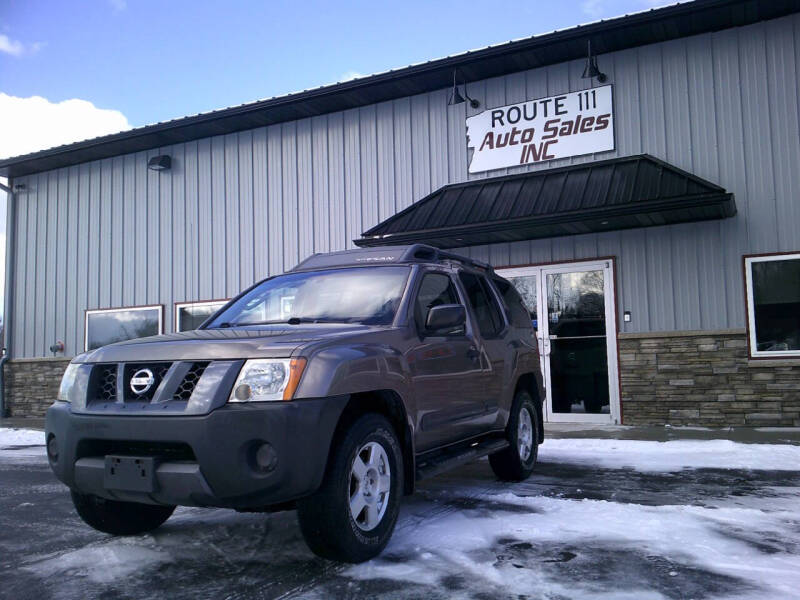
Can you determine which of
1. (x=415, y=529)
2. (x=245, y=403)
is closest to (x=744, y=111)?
(x=415, y=529)

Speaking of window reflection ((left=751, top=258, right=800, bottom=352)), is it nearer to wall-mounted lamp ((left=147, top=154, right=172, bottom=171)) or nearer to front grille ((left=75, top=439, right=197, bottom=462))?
front grille ((left=75, top=439, right=197, bottom=462))

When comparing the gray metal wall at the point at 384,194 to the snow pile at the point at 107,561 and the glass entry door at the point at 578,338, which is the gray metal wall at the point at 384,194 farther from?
the snow pile at the point at 107,561

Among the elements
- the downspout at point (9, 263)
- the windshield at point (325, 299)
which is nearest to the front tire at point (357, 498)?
the windshield at point (325, 299)

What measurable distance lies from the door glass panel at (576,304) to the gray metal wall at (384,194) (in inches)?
14.2

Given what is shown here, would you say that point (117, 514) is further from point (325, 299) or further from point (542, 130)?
point (542, 130)

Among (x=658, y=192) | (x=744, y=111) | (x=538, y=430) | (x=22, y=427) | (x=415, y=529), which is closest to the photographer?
(x=415, y=529)

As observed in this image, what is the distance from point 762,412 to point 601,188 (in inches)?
152

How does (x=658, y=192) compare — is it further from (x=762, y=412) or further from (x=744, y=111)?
(x=762, y=412)

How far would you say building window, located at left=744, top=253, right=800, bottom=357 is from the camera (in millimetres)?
9789

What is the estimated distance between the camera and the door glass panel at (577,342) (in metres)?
11.0

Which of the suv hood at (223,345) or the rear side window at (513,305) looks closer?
the suv hood at (223,345)

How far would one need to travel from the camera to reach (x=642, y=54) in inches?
431

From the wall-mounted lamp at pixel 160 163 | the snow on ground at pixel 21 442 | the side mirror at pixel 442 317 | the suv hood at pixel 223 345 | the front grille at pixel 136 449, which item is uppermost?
the wall-mounted lamp at pixel 160 163

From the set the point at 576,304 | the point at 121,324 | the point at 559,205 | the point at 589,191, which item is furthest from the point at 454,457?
the point at 121,324
